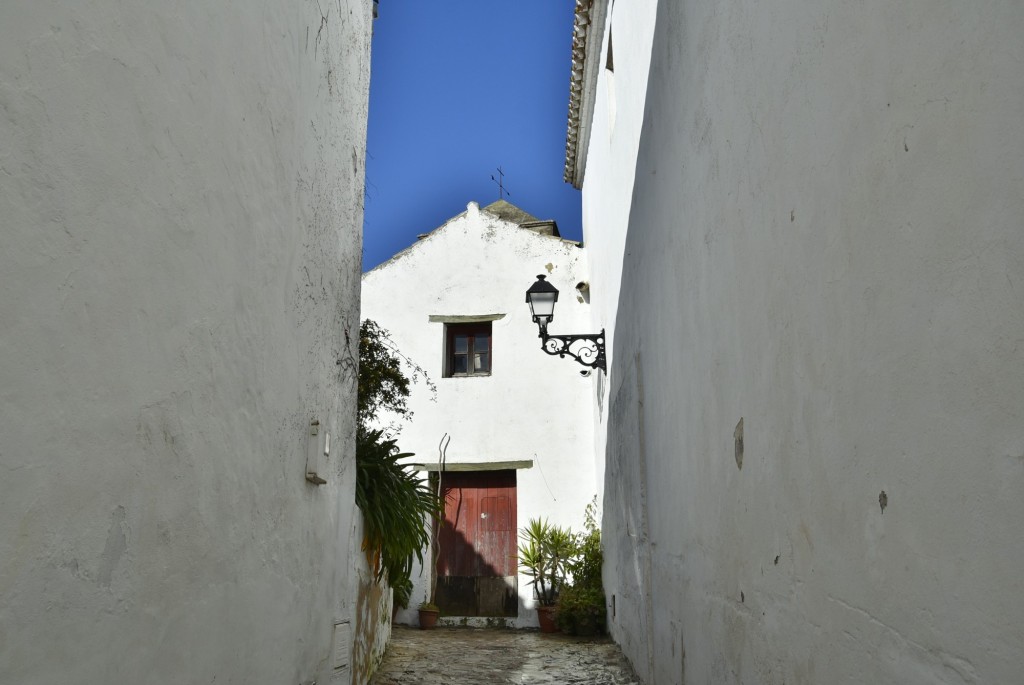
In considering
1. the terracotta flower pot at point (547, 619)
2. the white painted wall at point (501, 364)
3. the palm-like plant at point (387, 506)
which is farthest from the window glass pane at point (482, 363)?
the palm-like plant at point (387, 506)

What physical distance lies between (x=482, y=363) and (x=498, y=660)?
473 centimetres

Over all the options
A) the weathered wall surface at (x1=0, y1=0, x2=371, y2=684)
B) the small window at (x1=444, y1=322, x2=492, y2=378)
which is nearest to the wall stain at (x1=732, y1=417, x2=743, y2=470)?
the weathered wall surface at (x1=0, y1=0, x2=371, y2=684)

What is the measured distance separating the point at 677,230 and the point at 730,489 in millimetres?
1458

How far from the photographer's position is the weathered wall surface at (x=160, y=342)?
1644 mm

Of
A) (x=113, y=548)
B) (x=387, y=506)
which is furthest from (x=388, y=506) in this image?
(x=113, y=548)

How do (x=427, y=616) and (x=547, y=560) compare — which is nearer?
(x=547, y=560)

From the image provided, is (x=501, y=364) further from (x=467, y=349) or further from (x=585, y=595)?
(x=585, y=595)

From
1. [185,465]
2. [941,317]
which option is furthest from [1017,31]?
[185,465]

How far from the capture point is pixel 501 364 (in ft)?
36.8

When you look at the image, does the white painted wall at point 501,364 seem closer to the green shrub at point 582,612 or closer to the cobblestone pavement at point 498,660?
the green shrub at point 582,612

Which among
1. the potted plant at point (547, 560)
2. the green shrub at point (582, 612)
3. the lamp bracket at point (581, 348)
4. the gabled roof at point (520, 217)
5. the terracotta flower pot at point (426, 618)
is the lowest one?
the terracotta flower pot at point (426, 618)

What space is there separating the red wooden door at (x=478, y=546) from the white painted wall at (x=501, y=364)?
36 centimetres

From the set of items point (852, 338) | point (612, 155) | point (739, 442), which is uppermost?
point (612, 155)

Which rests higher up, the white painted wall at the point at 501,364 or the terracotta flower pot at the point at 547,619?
the white painted wall at the point at 501,364
